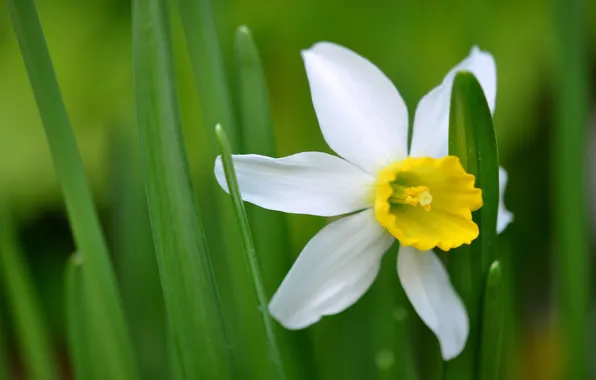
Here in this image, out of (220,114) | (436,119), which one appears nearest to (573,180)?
(436,119)

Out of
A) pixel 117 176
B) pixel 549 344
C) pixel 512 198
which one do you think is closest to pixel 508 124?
pixel 512 198

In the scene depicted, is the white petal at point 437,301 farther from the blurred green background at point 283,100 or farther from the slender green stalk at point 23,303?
the blurred green background at point 283,100

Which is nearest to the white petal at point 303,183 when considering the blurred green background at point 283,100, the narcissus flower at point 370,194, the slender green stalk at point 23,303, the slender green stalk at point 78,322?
the narcissus flower at point 370,194

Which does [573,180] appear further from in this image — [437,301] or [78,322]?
[78,322]

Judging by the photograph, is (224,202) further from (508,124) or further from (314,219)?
(508,124)

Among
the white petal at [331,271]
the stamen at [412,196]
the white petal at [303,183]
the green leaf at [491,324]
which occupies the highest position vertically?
the white petal at [303,183]
